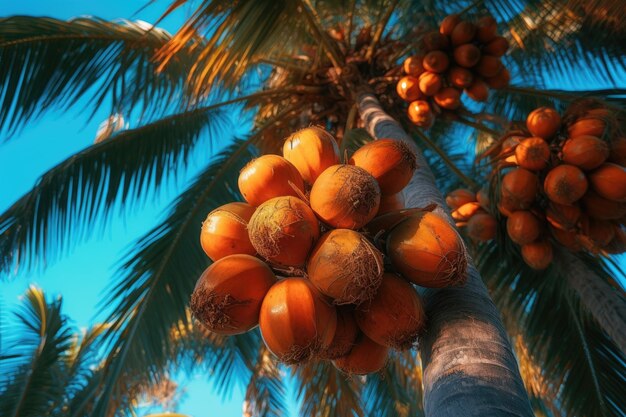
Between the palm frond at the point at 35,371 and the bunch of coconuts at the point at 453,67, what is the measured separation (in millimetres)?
4292

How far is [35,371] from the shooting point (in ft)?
17.8

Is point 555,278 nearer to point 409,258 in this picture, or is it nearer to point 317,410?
point 317,410

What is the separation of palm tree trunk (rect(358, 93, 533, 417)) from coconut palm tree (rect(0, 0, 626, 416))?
3.11 feet

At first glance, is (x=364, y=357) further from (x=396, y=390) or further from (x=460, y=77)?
(x=396, y=390)

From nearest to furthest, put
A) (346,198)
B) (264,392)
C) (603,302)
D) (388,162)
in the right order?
(346,198)
(388,162)
(603,302)
(264,392)

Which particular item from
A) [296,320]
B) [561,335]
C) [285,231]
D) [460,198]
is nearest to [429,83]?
[460,198]

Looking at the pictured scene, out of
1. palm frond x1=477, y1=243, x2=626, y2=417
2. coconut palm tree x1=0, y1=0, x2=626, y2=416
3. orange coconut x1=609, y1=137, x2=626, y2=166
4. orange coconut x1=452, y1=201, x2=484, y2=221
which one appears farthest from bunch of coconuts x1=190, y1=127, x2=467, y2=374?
palm frond x1=477, y1=243, x2=626, y2=417

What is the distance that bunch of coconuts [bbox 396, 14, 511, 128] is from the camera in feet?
13.1

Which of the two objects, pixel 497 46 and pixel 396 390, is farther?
pixel 396 390

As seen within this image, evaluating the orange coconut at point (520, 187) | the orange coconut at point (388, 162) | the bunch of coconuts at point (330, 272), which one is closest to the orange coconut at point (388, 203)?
the orange coconut at point (388, 162)

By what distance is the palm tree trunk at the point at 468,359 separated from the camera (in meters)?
1.20

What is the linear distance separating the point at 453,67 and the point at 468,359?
3.23 meters

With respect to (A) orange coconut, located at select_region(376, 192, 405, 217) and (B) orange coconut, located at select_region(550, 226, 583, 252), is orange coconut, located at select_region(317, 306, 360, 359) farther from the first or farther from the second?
(B) orange coconut, located at select_region(550, 226, 583, 252)

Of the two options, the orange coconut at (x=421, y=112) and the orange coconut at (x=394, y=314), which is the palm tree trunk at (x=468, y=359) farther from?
the orange coconut at (x=421, y=112)
